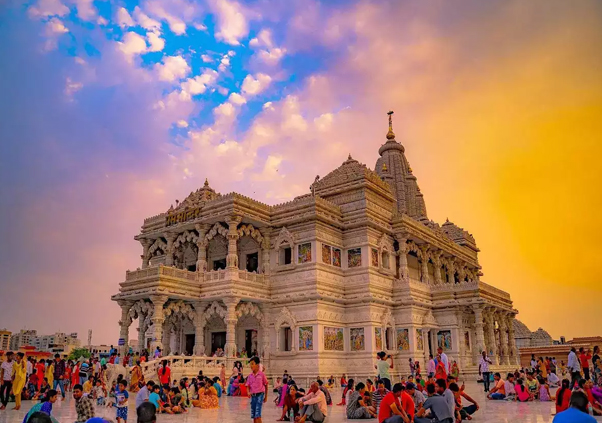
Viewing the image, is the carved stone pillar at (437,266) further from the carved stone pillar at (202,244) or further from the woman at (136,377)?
the woman at (136,377)

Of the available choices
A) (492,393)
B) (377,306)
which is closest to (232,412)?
(492,393)

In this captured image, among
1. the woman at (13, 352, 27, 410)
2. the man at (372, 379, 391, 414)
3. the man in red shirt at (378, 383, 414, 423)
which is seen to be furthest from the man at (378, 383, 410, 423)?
the woman at (13, 352, 27, 410)

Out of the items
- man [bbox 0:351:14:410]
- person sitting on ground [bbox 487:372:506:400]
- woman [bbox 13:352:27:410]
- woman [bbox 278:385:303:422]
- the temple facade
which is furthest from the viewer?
the temple facade

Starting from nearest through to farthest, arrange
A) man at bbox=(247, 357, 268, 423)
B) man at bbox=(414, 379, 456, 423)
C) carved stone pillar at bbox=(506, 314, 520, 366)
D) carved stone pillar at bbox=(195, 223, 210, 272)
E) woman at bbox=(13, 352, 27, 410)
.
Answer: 1. man at bbox=(414, 379, 456, 423)
2. man at bbox=(247, 357, 268, 423)
3. woman at bbox=(13, 352, 27, 410)
4. carved stone pillar at bbox=(195, 223, 210, 272)
5. carved stone pillar at bbox=(506, 314, 520, 366)

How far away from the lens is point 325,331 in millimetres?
28953

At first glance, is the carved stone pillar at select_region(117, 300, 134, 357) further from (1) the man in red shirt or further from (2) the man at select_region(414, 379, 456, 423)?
(2) the man at select_region(414, 379, 456, 423)

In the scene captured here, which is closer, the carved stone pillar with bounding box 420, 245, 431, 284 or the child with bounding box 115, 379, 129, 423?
the child with bounding box 115, 379, 129, 423

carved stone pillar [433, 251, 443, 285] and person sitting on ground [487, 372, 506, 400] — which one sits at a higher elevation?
carved stone pillar [433, 251, 443, 285]

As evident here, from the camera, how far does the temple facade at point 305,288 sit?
28484 mm

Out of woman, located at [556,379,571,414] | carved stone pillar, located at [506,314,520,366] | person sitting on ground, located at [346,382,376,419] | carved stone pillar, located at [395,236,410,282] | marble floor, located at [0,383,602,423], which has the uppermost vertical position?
carved stone pillar, located at [395,236,410,282]

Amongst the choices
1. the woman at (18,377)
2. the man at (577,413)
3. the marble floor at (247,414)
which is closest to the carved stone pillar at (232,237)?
the marble floor at (247,414)

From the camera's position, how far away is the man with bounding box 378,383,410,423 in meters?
10.3

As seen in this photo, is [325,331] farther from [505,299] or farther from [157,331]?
[505,299]

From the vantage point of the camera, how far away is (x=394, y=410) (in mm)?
10430
